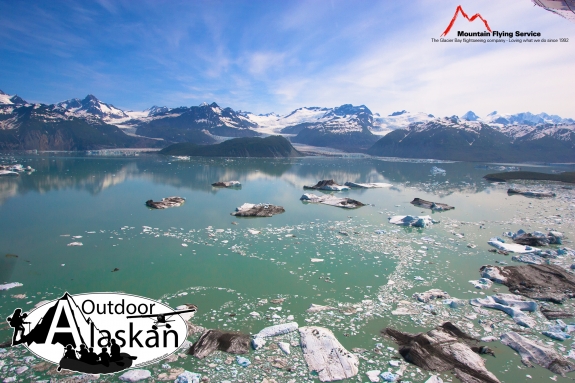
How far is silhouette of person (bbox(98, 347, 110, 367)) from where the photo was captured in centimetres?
629

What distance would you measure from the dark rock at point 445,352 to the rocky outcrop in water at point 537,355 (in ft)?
2.72

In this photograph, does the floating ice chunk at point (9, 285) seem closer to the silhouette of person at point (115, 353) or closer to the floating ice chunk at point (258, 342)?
the silhouette of person at point (115, 353)

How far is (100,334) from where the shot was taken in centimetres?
593

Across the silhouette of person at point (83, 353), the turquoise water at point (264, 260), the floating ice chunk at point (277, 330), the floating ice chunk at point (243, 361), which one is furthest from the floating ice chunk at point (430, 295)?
the silhouette of person at point (83, 353)

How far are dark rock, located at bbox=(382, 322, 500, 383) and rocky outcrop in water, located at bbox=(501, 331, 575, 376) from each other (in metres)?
0.83

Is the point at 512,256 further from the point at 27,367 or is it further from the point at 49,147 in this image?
the point at 49,147

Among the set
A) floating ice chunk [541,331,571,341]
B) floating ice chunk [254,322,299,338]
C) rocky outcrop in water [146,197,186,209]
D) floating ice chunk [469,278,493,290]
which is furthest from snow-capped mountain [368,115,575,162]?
floating ice chunk [254,322,299,338]

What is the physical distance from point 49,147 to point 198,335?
15989cm

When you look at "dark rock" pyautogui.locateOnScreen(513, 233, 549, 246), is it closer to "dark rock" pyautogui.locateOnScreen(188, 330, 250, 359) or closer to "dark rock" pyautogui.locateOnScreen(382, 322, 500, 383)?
"dark rock" pyautogui.locateOnScreen(382, 322, 500, 383)

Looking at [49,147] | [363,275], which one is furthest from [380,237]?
[49,147]

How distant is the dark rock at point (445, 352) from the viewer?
6555 millimetres

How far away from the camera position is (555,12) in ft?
62.9

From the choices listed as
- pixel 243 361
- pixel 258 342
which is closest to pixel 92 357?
pixel 243 361

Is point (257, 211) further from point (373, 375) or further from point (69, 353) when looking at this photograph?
point (373, 375)
